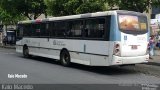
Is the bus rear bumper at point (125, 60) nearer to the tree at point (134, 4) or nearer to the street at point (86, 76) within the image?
the street at point (86, 76)

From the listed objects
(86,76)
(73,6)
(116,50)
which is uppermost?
(73,6)

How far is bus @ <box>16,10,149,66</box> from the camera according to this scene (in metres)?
14.5

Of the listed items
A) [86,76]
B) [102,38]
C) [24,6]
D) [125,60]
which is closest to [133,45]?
[125,60]

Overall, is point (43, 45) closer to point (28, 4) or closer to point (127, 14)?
point (127, 14)

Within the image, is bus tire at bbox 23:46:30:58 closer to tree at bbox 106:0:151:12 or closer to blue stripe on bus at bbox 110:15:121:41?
tree at bbox 106:0:151:12

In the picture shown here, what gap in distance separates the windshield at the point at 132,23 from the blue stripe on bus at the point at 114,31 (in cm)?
26

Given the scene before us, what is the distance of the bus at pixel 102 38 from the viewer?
14531 millimetres

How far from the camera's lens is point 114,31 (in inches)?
569

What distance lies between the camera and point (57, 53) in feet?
60.8

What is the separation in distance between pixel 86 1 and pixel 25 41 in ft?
17.6

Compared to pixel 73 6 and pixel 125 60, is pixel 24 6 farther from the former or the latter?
pixel 125 60

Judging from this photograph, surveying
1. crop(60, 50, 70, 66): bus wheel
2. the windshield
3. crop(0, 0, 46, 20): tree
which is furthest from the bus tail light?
crop(0, 0, 46, 20): tree

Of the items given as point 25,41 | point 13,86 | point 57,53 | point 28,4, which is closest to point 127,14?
point 57,53

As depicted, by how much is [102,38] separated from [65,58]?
11.6 ft
